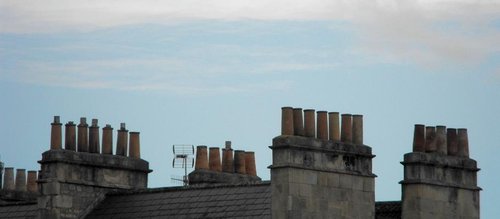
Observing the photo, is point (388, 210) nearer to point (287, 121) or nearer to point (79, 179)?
point (287, 121)

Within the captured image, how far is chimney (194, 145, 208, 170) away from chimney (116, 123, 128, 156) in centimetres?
306

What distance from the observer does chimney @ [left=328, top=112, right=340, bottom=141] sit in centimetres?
8250

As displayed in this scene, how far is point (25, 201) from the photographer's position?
333 feet

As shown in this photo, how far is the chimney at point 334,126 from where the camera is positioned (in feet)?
271

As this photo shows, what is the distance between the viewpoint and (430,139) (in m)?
85.0

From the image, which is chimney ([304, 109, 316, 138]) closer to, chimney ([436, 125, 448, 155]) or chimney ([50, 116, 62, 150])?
chimney ([436, 125, 448, 155])

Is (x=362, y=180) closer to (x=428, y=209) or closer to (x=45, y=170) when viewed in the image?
(x=428, y=209)

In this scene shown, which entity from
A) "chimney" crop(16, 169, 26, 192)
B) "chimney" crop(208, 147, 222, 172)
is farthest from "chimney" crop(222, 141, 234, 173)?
"chimney" crop(16, 169, 26, 192)

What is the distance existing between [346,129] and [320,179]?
119 inches

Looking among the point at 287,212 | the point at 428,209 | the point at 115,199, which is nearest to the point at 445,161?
the point at 428,209

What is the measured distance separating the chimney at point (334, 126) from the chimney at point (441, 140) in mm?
4669

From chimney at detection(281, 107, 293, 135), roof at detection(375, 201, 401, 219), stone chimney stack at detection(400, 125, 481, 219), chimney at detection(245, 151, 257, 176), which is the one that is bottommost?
roof at detection(375, 201, 401, 219)

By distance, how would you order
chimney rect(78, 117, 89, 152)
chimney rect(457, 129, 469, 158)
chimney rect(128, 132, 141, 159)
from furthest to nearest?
chimney rect(128, 132, 141, 159), chimney rect(78, 117, 89, 152), chimney rect(457, 129, 469, 158)

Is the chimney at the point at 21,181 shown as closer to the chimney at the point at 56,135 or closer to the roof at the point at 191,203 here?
the chimney at the point at 56,135
